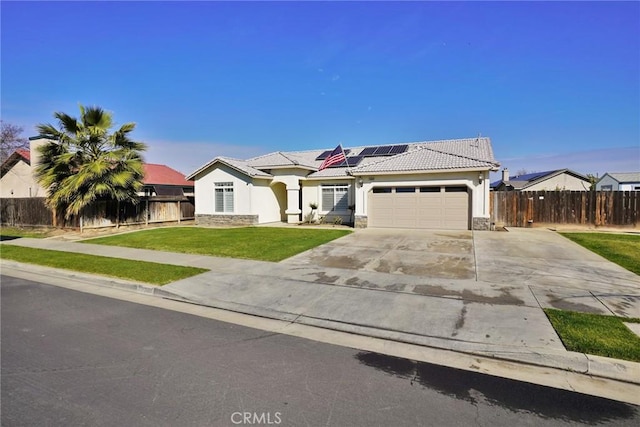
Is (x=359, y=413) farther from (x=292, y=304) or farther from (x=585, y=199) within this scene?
(x=585, y=199)

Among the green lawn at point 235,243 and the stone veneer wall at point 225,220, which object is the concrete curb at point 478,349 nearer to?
the green lawn at point 235,243

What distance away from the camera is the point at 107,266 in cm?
1029

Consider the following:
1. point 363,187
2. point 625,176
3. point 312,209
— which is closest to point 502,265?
point 363,187

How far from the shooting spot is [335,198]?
23328 millimetres

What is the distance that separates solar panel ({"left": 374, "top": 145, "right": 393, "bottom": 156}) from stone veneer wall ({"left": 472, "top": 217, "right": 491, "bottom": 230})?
926 centimetres

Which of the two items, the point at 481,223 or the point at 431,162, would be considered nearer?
the point at 481,223

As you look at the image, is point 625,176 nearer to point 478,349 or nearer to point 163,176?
point 478,349

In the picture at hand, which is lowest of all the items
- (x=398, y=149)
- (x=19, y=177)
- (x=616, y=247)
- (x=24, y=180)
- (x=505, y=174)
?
(x=616, y=247)

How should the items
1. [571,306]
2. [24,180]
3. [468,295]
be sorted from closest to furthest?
[571,306], [468,295], [24,180]

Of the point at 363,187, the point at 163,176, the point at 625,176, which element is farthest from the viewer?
the point at 625,176

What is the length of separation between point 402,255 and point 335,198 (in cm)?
1229

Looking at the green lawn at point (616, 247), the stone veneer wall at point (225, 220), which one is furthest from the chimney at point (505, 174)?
the stone veneer wall at point (225, 220)

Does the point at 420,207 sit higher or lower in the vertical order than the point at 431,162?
lower

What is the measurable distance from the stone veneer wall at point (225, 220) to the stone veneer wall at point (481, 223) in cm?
1291
